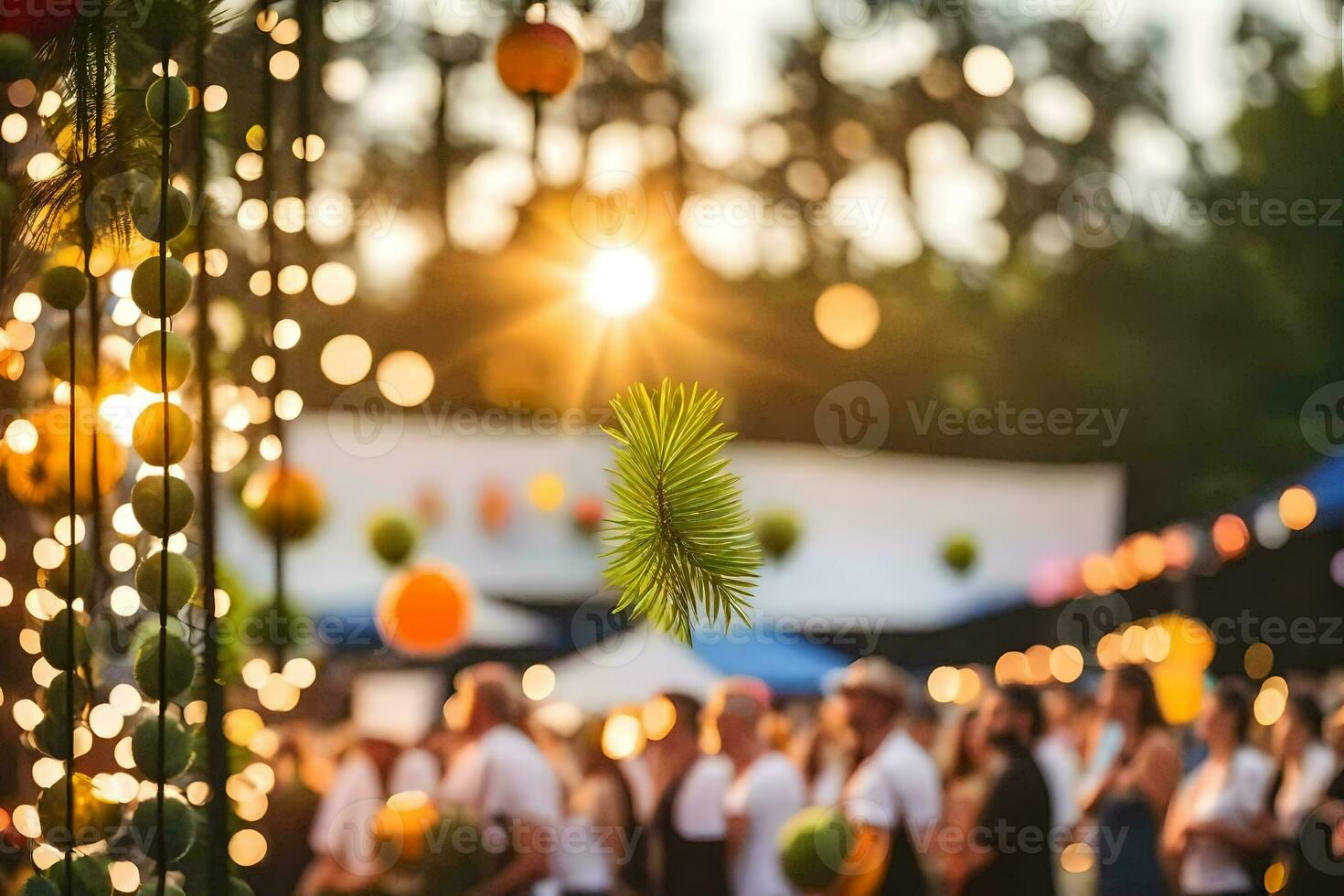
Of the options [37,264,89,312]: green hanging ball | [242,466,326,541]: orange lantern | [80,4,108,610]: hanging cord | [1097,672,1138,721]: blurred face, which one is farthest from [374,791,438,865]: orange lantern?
[37,264,89,312]: green hanging ball

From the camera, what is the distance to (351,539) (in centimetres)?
383

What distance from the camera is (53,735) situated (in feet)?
2.77

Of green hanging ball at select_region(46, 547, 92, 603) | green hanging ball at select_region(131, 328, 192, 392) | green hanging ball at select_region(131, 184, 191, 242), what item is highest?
green hanging ball at select_region(131, 184, 191, 242)

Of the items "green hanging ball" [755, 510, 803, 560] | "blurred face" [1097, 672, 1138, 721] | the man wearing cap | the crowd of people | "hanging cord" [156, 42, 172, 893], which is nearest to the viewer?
"hanging cord" [156, 42, 172, 893]

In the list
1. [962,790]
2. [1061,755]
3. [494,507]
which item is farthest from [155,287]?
[1061,755]

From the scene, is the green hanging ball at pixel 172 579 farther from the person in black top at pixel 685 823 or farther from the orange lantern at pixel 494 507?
the orange lantern at pixel 494 507

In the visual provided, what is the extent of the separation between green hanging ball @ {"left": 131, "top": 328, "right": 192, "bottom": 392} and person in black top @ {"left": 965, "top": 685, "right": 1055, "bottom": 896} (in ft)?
8.33

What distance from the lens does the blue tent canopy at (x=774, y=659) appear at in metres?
3.80

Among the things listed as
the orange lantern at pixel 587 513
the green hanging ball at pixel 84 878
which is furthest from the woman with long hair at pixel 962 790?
the green hanging ball at pixel 84 878

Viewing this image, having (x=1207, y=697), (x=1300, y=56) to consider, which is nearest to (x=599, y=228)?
(x=1207, y=697)

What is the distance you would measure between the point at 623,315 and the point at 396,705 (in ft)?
5.27

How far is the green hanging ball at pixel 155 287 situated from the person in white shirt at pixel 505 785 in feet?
8.01

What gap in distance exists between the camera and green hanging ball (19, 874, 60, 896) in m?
0.80

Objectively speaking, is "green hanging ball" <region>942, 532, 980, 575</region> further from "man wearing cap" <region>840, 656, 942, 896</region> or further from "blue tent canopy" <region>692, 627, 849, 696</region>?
"man wearing cap" <region>840, 656, 942, 896</region>
